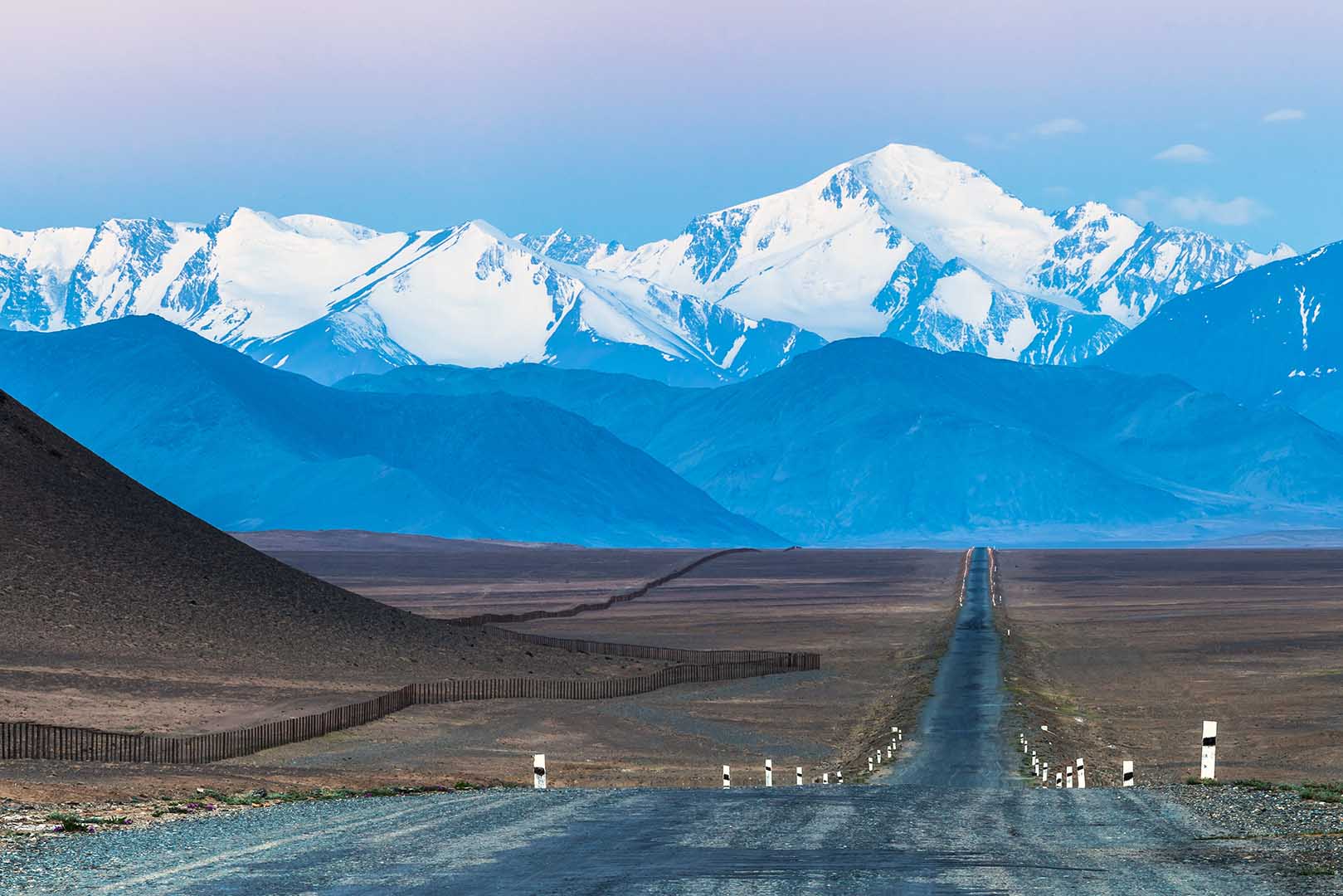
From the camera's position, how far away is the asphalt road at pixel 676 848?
79.2 ft

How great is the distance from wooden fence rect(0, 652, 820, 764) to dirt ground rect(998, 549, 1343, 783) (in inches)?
581

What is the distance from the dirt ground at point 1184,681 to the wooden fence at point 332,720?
1475 cm

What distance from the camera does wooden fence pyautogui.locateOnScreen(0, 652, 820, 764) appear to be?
55.5 meters

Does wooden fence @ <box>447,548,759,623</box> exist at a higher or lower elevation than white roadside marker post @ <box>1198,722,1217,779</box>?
higher

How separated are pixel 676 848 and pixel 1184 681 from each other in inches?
2690

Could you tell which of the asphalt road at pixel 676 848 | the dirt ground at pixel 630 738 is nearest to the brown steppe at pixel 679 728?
the dirt ground at pixel 630 738

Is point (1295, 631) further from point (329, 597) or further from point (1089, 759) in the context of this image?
point (1089, 759)

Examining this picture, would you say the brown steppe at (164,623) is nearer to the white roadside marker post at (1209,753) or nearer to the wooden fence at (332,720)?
the wooden fence at (332,720)

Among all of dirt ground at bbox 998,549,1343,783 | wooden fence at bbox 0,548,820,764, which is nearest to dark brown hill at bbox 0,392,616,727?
wooden fence at bbox 0,548,820,764

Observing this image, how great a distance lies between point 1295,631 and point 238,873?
110 meters

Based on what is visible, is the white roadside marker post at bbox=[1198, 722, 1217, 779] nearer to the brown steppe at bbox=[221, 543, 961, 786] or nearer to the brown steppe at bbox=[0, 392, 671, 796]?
the brown steppe at bbox=[221, 543, 961, 786]

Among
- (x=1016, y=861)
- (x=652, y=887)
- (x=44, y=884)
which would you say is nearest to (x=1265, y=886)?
(x=1016, y=861)

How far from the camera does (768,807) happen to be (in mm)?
33812

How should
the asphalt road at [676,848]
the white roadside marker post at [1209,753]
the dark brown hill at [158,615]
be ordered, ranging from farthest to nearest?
the dark brown hill at [158,615] < the white roadside marker post at [1209,753] < the asphalt road at [676,848]
